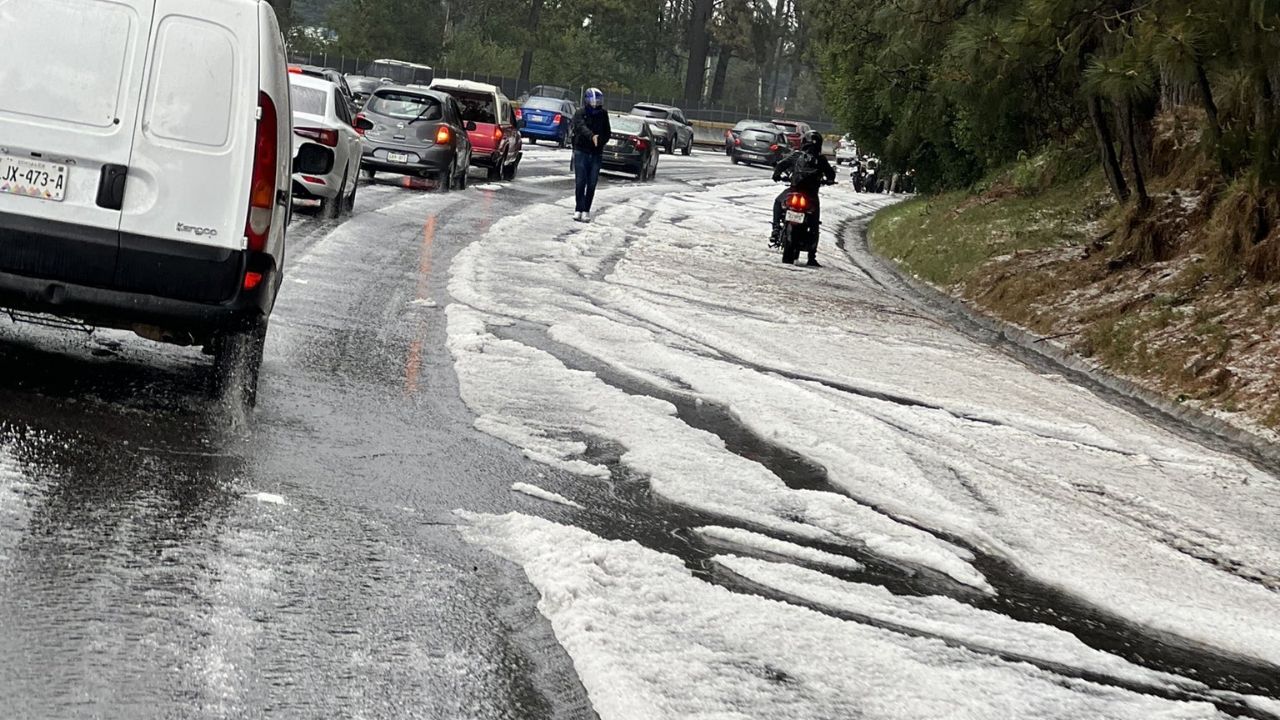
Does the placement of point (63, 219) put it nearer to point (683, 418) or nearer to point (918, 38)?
point (683, 418)

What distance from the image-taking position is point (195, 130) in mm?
7195

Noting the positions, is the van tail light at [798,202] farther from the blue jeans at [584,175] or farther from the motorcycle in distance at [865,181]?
the motorcycle in distance at [865,181]

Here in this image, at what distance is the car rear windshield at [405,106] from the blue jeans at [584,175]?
4119 mm

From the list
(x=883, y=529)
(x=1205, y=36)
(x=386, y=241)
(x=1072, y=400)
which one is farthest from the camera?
(x=386, y=241)

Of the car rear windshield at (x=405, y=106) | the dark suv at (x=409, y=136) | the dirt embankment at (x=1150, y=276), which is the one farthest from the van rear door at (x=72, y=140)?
the car rear windshield at (x=405, y=106)

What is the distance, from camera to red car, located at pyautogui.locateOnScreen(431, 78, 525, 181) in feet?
101

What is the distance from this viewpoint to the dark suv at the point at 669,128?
58.3 meters

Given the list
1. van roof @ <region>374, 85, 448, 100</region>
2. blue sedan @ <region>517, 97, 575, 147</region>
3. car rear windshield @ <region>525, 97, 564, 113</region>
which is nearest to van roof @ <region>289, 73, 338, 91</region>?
van roof @ <region>374, 85, 448, 100</region>

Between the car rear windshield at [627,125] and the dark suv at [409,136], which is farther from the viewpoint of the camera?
the car rear windshield at [627,125]

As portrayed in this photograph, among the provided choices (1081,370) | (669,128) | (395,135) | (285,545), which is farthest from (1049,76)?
(669,128)

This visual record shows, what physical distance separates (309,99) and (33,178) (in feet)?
42.1

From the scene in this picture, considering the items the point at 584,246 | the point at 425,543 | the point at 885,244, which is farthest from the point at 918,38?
the point at 425,543

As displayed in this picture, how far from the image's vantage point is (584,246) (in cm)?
1916

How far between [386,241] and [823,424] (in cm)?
865
